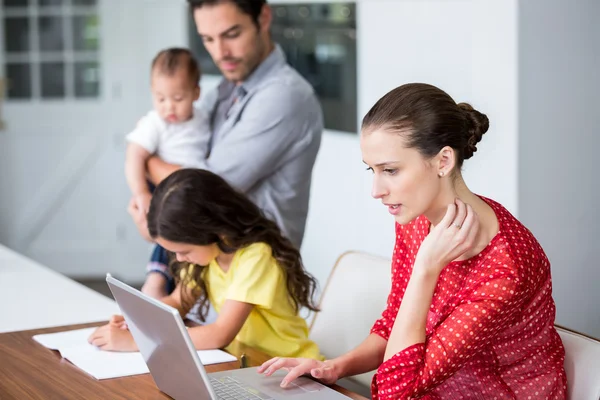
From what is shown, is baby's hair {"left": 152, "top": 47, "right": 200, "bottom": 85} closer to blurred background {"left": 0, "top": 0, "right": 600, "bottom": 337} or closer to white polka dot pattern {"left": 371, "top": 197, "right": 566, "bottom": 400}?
blurred background {"left": 0, "top": 0, "right": 600, "bottom": 337}

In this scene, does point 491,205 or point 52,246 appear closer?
point 491,205

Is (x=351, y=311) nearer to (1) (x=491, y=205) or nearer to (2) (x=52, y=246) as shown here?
(1) (x=491, y=205)

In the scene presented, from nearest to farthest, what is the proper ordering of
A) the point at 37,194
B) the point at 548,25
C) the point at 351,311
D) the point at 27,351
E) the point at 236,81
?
the point at 27,351
the point at 351,311
the point at 236,81
the point at 548,25
the point at 37,194

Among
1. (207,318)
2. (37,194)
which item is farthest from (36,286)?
(37,194)

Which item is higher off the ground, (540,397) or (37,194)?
(540,397)

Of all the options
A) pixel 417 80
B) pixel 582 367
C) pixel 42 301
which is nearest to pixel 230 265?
pixel 42 301

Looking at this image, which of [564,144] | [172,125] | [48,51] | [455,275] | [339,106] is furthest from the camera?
[48,51]

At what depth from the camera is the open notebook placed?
6.20 ft

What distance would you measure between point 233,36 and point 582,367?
1.33 m

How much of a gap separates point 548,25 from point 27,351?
204 centimetres

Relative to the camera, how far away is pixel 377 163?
5.17 ft

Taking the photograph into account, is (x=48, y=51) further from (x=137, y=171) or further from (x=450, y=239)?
(x=450, y=239)

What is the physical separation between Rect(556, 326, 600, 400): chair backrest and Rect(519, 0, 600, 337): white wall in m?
1.51

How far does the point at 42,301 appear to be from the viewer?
2541 millimetres
